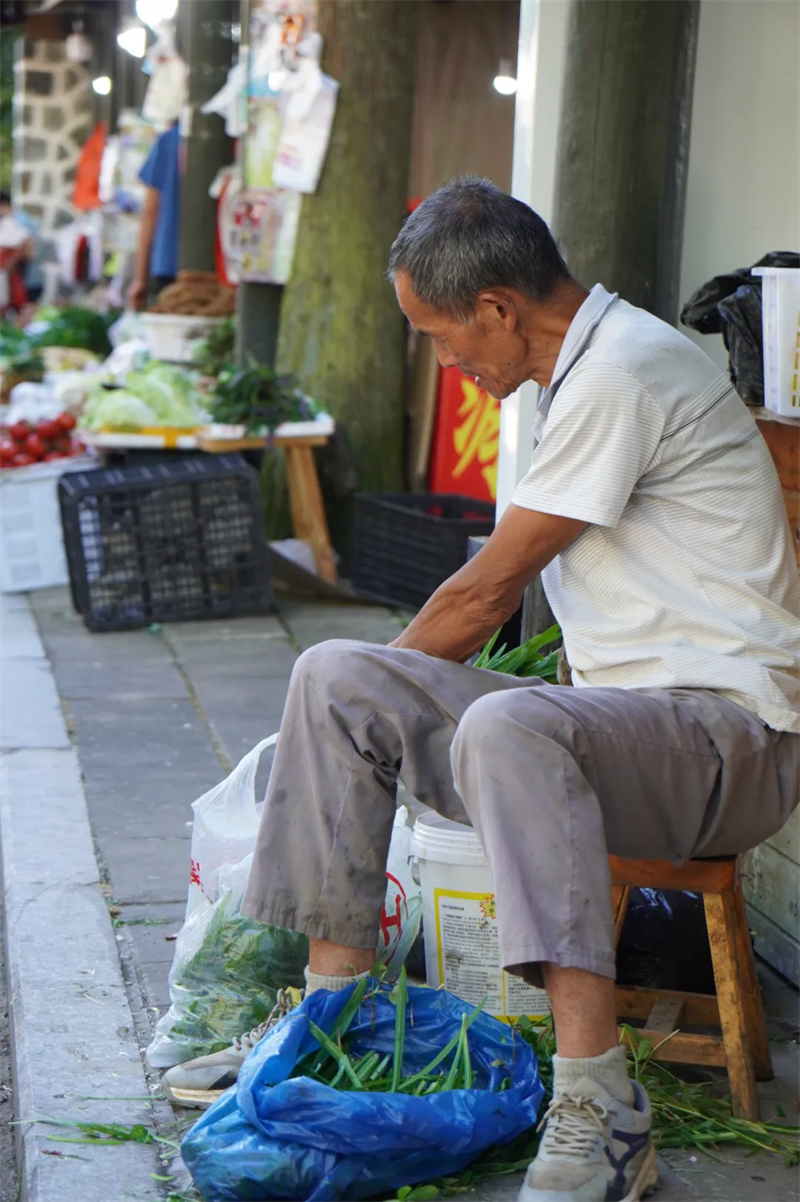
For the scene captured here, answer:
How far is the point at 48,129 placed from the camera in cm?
1909

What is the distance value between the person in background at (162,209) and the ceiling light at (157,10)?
3.63ft

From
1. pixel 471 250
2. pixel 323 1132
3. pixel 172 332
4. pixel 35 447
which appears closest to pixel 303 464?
pixel 35 447

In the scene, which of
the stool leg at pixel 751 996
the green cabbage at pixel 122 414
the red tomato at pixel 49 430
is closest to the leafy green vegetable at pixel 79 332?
the red tomato at pixel 49 430

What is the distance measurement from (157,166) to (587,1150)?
8.87 meters

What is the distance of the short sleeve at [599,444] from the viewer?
235cm

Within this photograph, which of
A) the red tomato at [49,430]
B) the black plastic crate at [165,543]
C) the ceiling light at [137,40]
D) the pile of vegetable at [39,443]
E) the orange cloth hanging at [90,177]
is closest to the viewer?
the black plastic crate at [165,543]

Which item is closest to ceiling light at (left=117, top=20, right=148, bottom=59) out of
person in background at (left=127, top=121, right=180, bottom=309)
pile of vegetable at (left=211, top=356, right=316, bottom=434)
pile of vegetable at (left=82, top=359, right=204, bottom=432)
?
person in background at (left=127, top=121, right=180, bottom=309)

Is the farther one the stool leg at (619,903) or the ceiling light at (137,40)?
the ceiling light at (137,40)

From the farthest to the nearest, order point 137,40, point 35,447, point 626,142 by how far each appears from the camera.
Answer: point 137,40
point 35,447
point 626,142

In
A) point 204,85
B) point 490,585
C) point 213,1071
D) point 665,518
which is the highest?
point 204,85

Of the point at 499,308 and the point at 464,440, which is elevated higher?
the point at 499,308

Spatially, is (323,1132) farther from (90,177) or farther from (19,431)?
(90,177)

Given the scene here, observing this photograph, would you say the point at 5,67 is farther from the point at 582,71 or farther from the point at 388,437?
the point at 582,71

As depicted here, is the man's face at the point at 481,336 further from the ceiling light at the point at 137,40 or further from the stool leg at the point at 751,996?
the ceiling light at the point at 137,40
